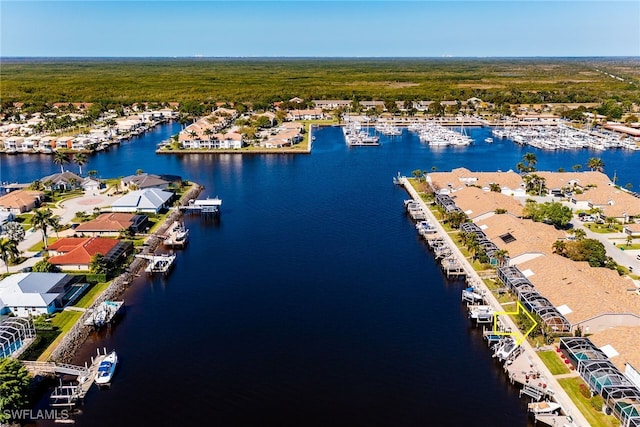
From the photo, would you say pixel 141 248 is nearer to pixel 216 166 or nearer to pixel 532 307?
pixel 532 307

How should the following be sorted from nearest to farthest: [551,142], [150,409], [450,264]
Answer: [150,409] < [450,264] < [551,142]

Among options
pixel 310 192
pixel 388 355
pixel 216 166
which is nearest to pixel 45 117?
pixel 216 166

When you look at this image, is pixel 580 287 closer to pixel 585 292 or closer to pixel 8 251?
pixel 585 292

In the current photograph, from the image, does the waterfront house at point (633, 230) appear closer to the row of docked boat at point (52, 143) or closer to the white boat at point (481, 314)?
the white boat at point (481, 314)

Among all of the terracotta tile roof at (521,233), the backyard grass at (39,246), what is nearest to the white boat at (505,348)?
the terracotta tile roof at (521,233)

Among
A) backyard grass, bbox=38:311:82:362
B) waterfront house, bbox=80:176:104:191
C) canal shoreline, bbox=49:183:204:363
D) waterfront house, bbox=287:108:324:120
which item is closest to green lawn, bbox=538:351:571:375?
canal shoreline, bbox=49:183:204:363

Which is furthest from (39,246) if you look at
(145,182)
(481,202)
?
(481,202)
